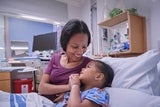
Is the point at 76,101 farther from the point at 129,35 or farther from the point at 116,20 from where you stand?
the point at 116,20

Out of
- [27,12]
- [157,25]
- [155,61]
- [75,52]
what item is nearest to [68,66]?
[75,52]

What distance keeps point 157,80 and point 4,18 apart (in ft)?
11.9

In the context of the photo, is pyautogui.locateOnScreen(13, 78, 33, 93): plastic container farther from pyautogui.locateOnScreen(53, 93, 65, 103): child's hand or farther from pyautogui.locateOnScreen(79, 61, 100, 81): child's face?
pyautogui.locateOnScreen(79, 61, 100, 81): child's face

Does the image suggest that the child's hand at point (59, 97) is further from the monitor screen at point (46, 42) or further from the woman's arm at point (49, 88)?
the monitor screen at point (46, 42)

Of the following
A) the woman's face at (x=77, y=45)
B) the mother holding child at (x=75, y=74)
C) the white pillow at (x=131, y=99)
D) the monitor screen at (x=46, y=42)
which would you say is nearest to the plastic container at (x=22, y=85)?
the monitor screen at (x=46, y=42)

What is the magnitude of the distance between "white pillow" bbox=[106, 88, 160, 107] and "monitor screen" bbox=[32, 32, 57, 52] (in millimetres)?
2383

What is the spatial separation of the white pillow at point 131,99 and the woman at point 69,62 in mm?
277

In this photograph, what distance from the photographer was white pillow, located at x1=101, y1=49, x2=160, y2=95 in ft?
2.46

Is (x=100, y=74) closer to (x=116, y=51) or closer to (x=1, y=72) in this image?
(x=116, y=51)

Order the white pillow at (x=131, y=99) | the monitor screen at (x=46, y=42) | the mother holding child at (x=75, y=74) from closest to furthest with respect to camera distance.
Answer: the white pillow at (x=131, y=99) < the mother holding child at (x=75, y=74) < the monitor screen at (x=46, y=42)

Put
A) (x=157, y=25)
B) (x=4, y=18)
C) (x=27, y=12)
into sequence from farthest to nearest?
(x=4, y=18) < (x=27, y=12) < (x=157, y=25)

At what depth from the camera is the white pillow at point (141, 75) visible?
75cm

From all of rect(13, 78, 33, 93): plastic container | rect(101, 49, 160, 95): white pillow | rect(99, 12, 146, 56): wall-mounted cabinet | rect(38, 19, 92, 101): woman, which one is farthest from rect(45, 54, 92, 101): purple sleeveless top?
rect(13, 78, 33, 93): plastic container

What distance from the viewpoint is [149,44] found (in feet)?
6.07
